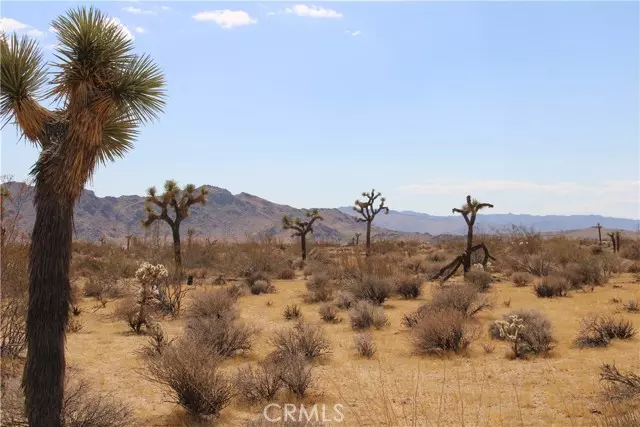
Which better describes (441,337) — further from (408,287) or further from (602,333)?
(408,287)

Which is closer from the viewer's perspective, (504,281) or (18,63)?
(18,63)

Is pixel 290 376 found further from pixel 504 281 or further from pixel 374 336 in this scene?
pixel 504 281

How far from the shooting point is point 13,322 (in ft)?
25.3

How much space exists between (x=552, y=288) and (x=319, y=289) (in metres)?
7.55

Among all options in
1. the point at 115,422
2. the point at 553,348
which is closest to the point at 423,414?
the point at 115,422

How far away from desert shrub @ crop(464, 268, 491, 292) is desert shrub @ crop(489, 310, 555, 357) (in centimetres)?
692

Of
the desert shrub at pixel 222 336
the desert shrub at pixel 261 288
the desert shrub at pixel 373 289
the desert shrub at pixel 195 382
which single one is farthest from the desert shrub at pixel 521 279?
the desert shrub at pixel 195 382

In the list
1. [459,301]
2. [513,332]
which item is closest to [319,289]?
[459,301]

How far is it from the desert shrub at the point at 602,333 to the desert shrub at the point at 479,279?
286 inches

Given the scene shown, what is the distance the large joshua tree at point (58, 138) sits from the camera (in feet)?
17.9

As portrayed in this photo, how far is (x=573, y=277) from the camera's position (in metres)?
18.0

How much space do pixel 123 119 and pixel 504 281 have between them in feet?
58.7

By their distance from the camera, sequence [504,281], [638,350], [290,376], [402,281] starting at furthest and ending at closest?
1. [504,281]
2. [402,281]
3. [638,350]
4. [290,376]

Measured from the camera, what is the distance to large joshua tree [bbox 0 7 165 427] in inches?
215
